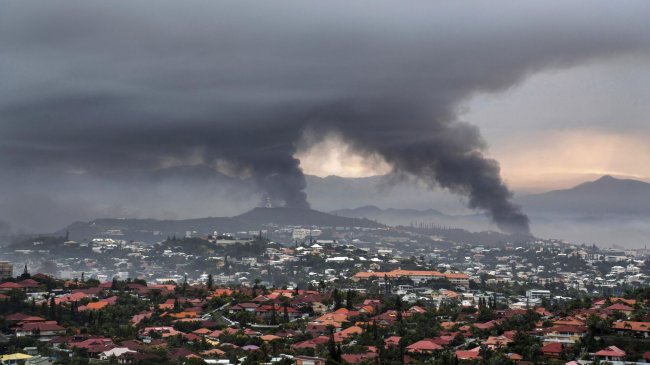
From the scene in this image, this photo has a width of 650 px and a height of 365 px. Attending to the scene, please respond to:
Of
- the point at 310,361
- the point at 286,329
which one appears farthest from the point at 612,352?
the point at 286,329

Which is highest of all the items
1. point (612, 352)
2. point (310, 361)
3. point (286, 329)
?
point (612, 352)

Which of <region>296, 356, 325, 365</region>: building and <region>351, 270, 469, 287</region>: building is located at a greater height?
<region>351, 270, 469, 287</region>: building

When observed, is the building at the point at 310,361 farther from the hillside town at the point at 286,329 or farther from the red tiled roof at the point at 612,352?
the red tiled roof at the point at 612,352

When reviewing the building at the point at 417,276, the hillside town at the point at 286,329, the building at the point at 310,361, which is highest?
the building at the point at 417,276

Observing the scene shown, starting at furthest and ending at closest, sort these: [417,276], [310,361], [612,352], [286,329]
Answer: [417,276], [286,329], [310,361], [612,352]

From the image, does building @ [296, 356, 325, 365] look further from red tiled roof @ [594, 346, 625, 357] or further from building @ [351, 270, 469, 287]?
building @ [351, 270, 469, 287]

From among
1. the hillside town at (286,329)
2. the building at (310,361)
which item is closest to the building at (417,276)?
the hillside town at (286,329)

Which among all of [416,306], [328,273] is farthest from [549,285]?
[416,306]

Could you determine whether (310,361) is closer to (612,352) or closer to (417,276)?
(612,352)

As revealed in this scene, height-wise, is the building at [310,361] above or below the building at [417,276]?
below

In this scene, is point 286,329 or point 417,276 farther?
point 417,276

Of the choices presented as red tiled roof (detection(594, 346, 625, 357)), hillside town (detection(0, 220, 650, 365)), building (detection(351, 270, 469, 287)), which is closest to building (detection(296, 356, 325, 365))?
hillside town (detection(0, 220, 650, 365))

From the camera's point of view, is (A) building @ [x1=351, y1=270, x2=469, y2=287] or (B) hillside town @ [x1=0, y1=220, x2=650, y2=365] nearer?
(B) hillside town @ [x1=0, y1=220, x2=650, y2=365]

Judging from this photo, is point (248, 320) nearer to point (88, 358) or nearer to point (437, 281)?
point (88, 358)
